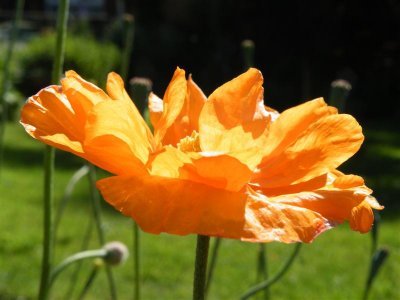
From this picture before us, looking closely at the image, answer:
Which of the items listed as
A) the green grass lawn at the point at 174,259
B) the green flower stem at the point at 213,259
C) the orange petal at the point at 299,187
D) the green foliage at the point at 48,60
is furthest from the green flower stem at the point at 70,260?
the green foliage at the point at 48,60

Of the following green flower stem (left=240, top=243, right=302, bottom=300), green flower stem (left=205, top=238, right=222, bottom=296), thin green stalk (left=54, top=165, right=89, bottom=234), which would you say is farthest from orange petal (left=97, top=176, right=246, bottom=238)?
thin green stalk (left=54, top=165, right=89, bottom=234)

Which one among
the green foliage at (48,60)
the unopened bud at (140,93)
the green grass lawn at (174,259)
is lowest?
the green grass lawn at (174,259)

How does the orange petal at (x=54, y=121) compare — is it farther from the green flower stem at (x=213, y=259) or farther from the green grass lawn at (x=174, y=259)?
the green grass lawn at (x=174, y=259)

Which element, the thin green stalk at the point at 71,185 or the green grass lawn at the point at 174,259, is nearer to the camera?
the thin green stalk at the point at 71,185

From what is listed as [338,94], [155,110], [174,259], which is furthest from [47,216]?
[174,259]

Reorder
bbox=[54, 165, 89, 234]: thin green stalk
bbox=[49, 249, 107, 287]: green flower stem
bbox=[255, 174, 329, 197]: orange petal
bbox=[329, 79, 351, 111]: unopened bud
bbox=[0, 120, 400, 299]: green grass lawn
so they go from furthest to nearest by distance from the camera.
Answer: bbox=[0, 120, 400, 299]: green grass lawn < bbox=[54, 165, 89, 234]: thin green stalk < bbox=[329, 79, 351, 111]: unopened bud < bbox=[49, 249, 107, 287]: green flower stem < bbox=[255, 174, 329, 197]: orange petal

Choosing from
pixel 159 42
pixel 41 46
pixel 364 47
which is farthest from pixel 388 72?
pixel 41 46

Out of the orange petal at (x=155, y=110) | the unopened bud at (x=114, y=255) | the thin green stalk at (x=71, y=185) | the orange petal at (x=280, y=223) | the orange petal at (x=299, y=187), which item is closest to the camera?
the orange petal at (x=280, y=223)

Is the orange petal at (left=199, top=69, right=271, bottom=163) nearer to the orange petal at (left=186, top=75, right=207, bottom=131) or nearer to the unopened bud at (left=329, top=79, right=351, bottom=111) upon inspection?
the orange petal at (left=186, top=75, right=207, bottom=131)
